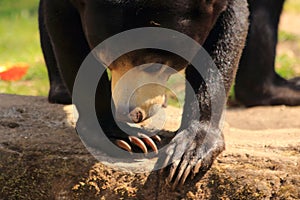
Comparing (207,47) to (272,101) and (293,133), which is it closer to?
(293,133)

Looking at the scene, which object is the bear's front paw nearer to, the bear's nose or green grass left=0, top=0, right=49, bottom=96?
the bear's nose

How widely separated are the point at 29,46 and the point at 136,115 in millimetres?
5474

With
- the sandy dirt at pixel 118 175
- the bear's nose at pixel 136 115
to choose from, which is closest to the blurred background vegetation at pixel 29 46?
the sandy dirt at pixel 118 175

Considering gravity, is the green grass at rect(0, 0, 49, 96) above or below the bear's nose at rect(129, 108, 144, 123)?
below

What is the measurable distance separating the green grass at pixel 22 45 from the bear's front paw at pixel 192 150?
10.1ft

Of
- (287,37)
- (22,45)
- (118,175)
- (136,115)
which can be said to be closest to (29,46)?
(22,45)

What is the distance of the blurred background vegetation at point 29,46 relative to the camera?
7.14 meters

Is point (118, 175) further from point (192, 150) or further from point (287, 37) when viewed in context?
point (287, 37)

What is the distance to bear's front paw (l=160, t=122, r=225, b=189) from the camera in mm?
3713

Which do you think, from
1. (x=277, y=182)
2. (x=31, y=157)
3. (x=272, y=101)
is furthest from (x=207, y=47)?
(x=272, y=101)

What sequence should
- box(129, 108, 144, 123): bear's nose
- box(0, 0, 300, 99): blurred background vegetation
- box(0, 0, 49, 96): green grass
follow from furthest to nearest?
box(0, 0, 300, 99): blurred background vegetation → box(0, 0, 49, 96): green grass → box(129, 108, 144, 123): bear's nose

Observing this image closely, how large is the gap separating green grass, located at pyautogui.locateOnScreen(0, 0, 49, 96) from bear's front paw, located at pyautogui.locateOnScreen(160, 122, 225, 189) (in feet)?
10.1

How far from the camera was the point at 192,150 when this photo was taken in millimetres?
3791

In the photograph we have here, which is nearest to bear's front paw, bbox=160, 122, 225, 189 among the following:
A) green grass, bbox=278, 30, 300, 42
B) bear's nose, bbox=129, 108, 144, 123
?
bear's nose, bbox=129, 108, 144, 123
